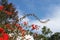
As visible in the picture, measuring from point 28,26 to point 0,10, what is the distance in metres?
2.55

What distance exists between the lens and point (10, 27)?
584 centimetres

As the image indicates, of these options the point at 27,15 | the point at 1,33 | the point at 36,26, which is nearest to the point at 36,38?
the point at 36,26

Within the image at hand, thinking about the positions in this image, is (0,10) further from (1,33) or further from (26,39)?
(1,33)

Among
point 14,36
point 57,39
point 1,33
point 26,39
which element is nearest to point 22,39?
point 26,39

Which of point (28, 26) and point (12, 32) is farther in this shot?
point (28, 26)

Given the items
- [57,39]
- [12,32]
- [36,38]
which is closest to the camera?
[12,32]

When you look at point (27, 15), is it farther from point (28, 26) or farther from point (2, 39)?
point (28, 26)

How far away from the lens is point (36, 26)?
33.5 ft

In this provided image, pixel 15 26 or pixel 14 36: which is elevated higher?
pixel 15 26

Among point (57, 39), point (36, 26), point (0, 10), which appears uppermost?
point (57, 39)

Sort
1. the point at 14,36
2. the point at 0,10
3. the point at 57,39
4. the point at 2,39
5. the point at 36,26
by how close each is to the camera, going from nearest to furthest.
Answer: the point at 2,39, the point at 14,36, the point at 0,10, the point at 36,26, the point at 57,39

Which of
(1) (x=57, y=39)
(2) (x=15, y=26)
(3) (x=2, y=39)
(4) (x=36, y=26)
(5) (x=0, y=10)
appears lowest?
(3) (x=2, y=39)

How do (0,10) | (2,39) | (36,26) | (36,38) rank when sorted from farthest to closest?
1. (36,26)
2. (36,38)
3. (0,10)
4. (2,39)

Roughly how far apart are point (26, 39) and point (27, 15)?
2.55 ft
